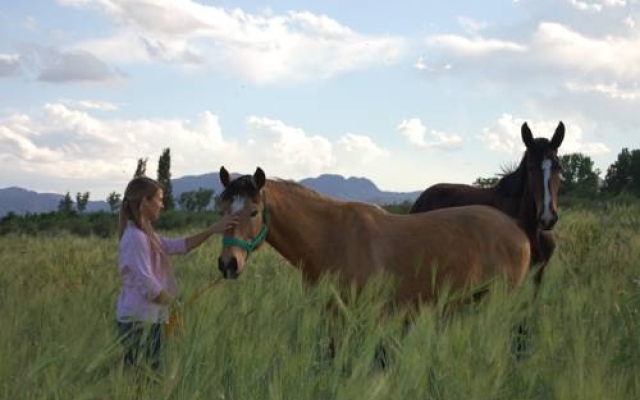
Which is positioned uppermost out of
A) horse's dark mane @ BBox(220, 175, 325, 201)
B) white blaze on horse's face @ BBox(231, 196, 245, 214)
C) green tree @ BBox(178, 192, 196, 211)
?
green tree @ BBox(178, 192, 196, 211)

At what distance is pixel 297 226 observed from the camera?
19.2ft

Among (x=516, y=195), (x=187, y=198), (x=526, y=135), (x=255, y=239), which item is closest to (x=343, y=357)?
(x=255, y=239)

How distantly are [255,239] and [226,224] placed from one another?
0.96 ft

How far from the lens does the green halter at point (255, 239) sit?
5445mm

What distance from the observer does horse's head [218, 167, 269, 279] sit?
17.6 ft

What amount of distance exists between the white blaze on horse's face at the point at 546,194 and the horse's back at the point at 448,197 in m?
1.19

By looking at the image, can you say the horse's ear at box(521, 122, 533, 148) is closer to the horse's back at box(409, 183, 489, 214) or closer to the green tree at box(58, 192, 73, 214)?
the horse's back at box(409, 183, 489, 214)

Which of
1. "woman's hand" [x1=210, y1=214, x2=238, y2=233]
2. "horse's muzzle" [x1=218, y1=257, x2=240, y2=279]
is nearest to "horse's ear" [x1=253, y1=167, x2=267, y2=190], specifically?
"woman's hand" [x1=210, y1=214, x2=238, y2=233]

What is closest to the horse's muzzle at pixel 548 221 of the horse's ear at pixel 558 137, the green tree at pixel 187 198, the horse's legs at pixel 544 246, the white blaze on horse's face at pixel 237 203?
the horse's legs at pixel 544 246

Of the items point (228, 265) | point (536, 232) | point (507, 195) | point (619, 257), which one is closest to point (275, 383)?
point (228, 265)

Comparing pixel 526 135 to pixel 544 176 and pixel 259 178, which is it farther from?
pixel 259 178

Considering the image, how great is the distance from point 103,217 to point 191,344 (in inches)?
1526

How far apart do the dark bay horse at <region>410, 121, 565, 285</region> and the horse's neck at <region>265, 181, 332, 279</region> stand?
2.73 metres

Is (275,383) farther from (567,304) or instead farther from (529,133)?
(529,133)
